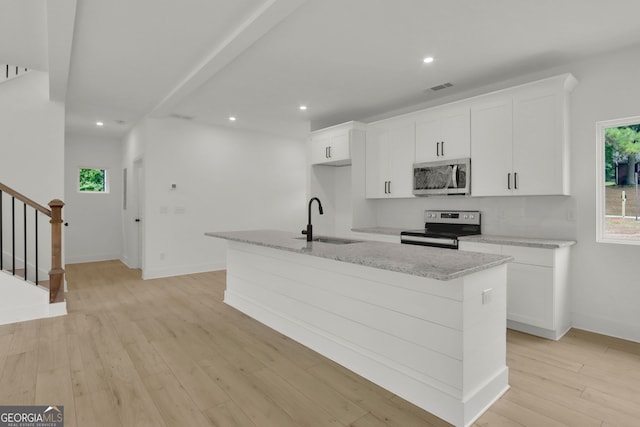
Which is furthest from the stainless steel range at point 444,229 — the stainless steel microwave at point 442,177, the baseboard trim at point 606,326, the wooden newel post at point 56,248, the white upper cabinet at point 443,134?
the wooden newel post at point 56,248

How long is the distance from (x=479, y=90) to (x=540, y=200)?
146cm

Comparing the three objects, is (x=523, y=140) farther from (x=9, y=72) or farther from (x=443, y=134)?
(x=9, y=72)

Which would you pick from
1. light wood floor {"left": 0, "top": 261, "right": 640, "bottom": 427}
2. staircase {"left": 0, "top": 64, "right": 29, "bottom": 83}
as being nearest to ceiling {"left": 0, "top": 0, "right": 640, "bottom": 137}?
staircase {"left": 0, "top": 64, "right": 29, "bottom": 83}

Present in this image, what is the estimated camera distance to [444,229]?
170 inches

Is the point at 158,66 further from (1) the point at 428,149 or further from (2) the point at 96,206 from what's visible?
(2) the point at 96,206

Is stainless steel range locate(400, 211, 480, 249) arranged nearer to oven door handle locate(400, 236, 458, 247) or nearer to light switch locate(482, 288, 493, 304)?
oven door handle locate(400, 236, 458, 247)

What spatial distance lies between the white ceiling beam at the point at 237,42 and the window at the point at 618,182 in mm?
3091

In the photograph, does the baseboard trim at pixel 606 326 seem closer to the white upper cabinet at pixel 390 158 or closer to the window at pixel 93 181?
the white upper cabinet at pixel 390 158

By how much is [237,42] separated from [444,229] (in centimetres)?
317

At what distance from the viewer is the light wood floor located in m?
1.94

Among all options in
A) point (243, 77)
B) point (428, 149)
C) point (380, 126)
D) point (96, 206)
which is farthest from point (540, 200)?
point (96, 206)

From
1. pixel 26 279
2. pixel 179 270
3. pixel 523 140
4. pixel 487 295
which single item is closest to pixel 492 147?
pixel 523 140

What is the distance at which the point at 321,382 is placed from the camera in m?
2.32

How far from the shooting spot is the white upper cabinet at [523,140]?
320 centimetres
